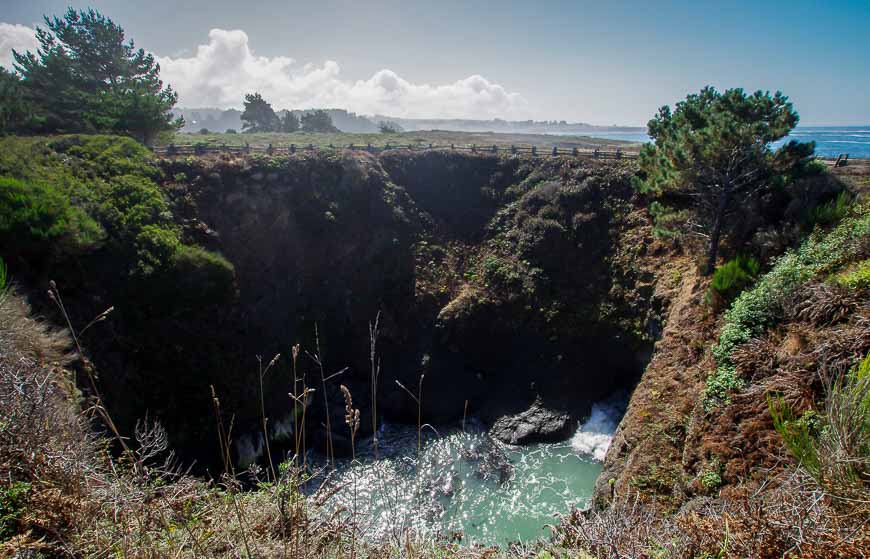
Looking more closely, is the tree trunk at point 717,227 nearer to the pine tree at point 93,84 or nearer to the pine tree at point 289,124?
the pine tree at point 93,84

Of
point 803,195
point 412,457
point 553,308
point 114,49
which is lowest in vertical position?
point 412,457

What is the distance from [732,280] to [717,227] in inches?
135

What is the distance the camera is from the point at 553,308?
20750 millimetres

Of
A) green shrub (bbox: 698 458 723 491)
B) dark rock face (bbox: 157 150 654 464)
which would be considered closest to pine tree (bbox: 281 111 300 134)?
dark rock face (bbox: 157 150 654 464)

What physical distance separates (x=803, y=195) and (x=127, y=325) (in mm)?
25651

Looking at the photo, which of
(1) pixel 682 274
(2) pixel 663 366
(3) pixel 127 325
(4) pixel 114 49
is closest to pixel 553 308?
(1) pixel 682 274

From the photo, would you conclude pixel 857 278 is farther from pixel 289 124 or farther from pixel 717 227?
pixel 289 124

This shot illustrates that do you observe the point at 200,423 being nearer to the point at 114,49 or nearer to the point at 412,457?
the point at 412,457

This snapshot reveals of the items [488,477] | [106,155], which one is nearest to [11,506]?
[488,477]

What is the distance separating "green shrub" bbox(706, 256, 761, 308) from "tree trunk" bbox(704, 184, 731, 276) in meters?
2.51

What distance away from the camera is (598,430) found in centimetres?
1689

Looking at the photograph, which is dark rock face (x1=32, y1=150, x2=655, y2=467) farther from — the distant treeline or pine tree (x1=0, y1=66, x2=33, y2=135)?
the distant treeline

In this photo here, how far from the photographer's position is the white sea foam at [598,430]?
16.2 meters

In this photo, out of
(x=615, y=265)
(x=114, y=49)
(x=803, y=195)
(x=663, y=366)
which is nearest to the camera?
(x=663, y=366)
